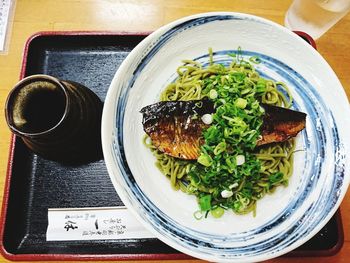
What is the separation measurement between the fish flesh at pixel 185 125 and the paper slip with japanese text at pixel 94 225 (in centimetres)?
35

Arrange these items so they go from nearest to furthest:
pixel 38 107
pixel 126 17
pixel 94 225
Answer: pixel 38 107, pixel 94 225, pixel 126 17

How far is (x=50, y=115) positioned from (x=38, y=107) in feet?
0.18

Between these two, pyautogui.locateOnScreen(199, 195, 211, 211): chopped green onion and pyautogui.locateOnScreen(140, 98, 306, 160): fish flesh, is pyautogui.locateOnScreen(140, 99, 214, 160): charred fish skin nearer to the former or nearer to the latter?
pyautogui.locateOnScreen(140, 98, 306, 160): fish flesh

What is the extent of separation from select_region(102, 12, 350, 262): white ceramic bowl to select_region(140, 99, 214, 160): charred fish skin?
12cm

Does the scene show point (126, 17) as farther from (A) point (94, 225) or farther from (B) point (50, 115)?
(A) point (94, 225)

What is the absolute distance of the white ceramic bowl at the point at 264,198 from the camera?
5.45 ft

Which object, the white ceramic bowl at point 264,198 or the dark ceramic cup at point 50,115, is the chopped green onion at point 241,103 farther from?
the dark ceramic cup at point 50,115

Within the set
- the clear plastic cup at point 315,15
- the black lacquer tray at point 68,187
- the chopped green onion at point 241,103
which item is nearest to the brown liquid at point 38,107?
the black lacquer tray at point 68,187

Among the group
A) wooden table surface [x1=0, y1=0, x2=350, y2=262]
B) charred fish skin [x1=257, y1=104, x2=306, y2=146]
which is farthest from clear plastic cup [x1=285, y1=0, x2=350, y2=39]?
charred fish skin [x1=257, y1=104, x2=306, y2=146]

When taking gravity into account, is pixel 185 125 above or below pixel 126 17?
below

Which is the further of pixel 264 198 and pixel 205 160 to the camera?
pixel 264 198

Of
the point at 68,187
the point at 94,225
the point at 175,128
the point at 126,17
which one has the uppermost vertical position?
the point at 126,17

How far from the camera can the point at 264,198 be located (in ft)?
6.01

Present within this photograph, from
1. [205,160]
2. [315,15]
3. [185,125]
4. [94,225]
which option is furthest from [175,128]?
[315,15]
